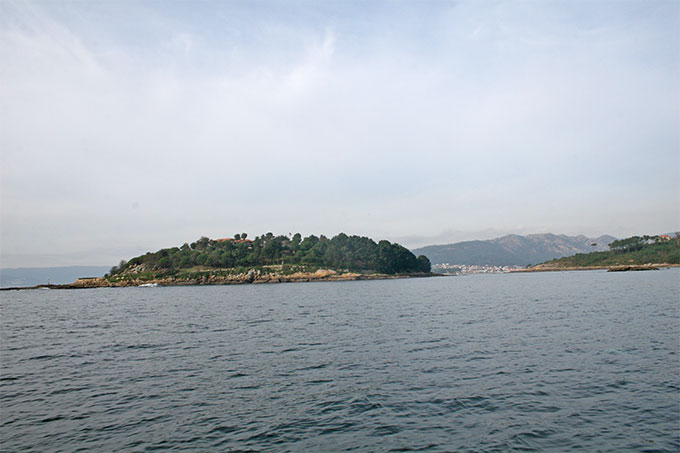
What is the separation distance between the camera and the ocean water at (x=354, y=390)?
15.9 meters

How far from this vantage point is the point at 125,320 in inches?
2359

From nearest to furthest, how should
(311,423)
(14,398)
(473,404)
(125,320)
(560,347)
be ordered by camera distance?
(311,423)
(473,404)
(14,398)
(560,347)
(125,320)

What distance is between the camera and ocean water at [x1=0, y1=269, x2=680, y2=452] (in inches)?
627

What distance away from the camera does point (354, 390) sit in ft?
72.3

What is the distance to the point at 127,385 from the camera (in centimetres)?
2452

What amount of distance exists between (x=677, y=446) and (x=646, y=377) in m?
9.79

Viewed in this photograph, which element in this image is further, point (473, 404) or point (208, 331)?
point (208, 331)

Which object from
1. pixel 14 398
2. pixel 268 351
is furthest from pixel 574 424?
pixel 14 398

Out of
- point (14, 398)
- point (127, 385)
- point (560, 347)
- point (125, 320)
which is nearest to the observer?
point (14, 398)

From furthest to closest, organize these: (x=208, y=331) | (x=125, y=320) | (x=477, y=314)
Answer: (x=125, y=320) → (x=477, y=314) → (x=208, y=331)

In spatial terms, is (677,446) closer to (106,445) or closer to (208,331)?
(106,445)

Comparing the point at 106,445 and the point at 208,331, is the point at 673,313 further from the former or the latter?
the point at 106,445

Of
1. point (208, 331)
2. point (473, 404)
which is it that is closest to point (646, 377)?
point (473, 404)

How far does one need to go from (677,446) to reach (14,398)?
3168 cm
